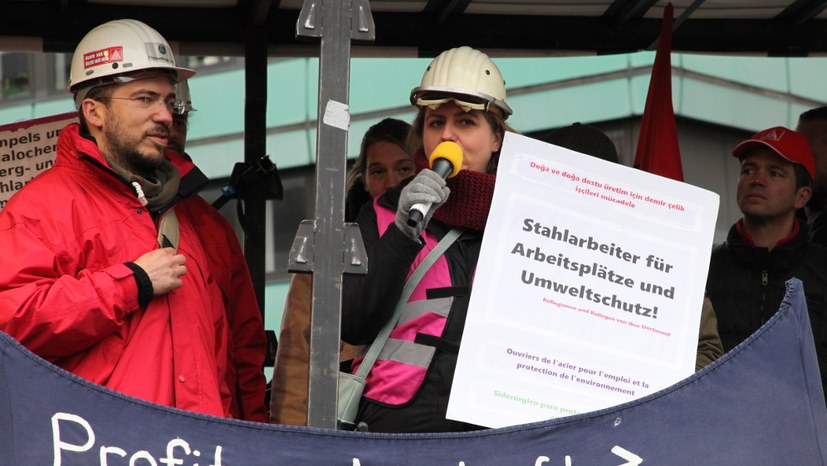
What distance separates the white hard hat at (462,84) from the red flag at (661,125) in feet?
6.24

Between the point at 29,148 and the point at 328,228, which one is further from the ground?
the point at 29,148

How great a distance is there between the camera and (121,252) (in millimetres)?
4465

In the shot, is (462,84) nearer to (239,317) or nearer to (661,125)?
(239,317)

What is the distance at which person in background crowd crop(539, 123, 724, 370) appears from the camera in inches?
188

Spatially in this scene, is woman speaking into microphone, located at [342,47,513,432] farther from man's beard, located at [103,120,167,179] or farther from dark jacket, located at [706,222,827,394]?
dark jacket, located at [706,222,827,394]

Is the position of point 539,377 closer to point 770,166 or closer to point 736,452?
point 736,452

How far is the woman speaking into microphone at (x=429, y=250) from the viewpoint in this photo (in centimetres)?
418

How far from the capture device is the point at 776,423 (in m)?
4.09

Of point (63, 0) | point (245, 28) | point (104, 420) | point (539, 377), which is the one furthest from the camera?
point (245, 28)

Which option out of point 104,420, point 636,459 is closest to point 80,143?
point 104,420

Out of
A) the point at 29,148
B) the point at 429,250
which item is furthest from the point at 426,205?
the point at 29,148

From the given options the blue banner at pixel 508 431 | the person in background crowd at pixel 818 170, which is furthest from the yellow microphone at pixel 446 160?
the person in background crowd at pixel 818 170

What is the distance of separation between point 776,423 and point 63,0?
3.47 meters

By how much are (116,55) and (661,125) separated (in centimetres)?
270
